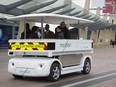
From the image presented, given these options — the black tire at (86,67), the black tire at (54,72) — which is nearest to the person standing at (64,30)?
the black tire at (54,72)

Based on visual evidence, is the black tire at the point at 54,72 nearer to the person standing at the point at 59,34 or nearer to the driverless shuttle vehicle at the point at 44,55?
the driverless shuttle vehicle at the point at 44,55

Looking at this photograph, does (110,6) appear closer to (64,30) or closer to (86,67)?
(86,67)

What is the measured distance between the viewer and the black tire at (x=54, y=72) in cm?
1148

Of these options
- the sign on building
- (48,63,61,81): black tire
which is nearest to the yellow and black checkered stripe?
(48,63,61,81): black tire

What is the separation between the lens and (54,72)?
11.7 metres

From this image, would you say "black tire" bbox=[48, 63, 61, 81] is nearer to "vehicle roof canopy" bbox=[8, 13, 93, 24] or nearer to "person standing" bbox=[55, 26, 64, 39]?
"person standing" bbox=[55, 26, 64, 39]

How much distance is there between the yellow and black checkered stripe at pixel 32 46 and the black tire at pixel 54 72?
0.66 meters

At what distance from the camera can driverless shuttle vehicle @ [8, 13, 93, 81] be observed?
11.4 meters

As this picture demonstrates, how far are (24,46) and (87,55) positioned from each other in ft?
11.1

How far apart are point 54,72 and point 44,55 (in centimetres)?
69

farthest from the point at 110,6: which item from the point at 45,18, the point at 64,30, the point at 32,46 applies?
the point at 32,46

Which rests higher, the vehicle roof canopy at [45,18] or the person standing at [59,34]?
the vehicle roof canopy at [45,18]

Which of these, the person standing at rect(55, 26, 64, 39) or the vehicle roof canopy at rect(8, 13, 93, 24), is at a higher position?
the vehicle roof canopy at rect(8, 13, 93, 24)

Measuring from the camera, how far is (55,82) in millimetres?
11547
